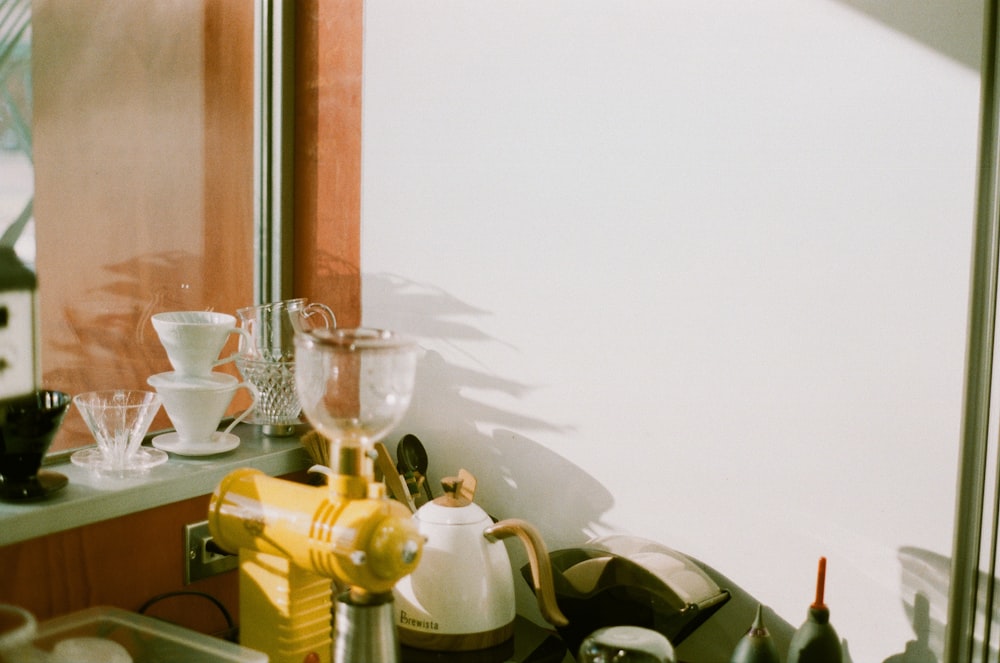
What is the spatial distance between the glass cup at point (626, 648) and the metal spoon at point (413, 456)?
1.89 feet

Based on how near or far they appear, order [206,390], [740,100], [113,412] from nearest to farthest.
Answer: [740,100] < [113,412] < [206,390]

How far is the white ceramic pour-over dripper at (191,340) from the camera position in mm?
1645

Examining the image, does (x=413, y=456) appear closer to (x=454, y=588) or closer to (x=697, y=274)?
(x=454, y=588)

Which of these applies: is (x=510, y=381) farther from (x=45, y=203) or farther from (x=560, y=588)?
(x=45, y=203)

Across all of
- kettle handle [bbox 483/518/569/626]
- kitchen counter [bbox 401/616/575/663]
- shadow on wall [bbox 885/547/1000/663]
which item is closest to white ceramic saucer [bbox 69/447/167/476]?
kitchen counter [bbox 401/616/575/663]

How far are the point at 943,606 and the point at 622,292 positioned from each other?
675 millimetres

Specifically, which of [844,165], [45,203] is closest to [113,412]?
[45,203]

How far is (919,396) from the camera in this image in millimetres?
1288

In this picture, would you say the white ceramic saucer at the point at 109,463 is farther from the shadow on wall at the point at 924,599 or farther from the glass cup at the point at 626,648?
the shadow on wall at the point at 924,599

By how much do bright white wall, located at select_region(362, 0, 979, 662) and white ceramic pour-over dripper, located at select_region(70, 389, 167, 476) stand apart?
1.73 feet

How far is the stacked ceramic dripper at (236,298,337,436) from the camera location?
5.95 ft

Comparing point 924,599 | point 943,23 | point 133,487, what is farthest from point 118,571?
point 943,23

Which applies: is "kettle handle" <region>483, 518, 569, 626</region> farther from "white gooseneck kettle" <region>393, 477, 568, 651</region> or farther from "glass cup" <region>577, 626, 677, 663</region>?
"glass cup" <region>577, 626, 677, 663</region>

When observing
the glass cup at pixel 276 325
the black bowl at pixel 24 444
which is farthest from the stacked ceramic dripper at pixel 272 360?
the black bowl at pixel 24 444
